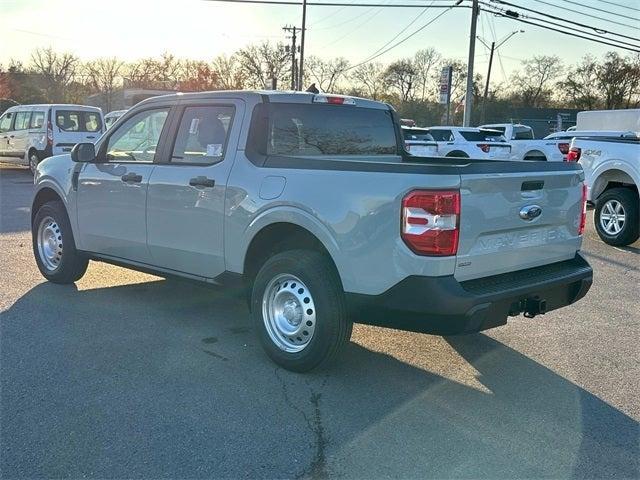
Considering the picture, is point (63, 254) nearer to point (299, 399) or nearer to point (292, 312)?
point (292, 312)

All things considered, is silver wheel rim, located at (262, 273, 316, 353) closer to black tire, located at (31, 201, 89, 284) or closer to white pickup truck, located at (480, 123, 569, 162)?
black tire, located at (31, 201, 89, 284)

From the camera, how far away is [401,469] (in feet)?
9.77

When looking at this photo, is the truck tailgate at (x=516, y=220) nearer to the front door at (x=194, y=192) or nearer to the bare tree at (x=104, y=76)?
the front door at (x=194, y=192)

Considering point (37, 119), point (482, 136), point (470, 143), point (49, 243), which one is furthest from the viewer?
point (482, 136)

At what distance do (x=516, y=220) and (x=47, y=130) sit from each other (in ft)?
54.5

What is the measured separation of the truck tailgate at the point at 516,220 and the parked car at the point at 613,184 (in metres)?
5.28

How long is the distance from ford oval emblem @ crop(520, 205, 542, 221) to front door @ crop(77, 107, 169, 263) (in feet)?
9.76

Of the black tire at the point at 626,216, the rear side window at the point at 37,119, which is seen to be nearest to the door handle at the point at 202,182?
the black tire at the point at 626,216

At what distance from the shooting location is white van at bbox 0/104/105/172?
1744 centimetres

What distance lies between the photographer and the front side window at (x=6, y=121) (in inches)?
750

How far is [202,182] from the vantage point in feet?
15.0

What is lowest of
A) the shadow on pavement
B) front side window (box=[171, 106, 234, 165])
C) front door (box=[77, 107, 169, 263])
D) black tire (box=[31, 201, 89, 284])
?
the shadow on pavement

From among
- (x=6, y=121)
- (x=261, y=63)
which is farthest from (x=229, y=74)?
(x=6, y=121)

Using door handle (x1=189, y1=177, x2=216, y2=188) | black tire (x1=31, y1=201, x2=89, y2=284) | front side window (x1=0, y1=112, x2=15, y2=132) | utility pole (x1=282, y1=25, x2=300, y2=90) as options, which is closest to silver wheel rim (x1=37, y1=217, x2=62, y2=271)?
black tire (x1=31, y1=201, x2=89, y2=284)
